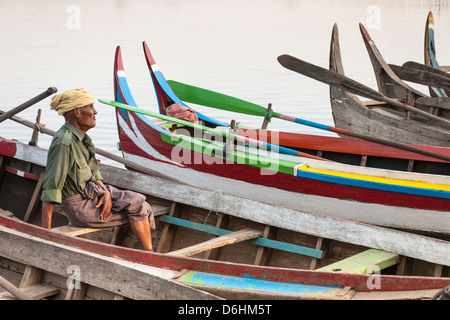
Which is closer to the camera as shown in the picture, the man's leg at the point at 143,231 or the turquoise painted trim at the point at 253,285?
the turquoise painted trim at the point at 253,285

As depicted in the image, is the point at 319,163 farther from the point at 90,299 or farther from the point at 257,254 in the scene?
the point at 90,299

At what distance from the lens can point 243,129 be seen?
6.87 metres

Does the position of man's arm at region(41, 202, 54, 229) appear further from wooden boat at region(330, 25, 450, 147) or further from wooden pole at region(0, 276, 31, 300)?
wooden boat at region(330, 25, 450, 147)

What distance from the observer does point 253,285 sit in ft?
11.9

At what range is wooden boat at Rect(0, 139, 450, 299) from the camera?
359 centimetres

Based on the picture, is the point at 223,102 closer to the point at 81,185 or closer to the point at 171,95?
the point at 171,95

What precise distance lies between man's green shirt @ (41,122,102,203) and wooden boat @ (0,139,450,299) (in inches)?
9.8

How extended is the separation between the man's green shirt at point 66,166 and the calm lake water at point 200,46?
603cm

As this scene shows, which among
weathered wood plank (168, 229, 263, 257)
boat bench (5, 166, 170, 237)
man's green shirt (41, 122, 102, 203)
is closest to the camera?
man's green shirt (41, 122, 102, 203)

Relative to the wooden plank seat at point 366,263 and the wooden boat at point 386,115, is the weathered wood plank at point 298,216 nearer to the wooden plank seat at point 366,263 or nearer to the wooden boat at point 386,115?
the wooden plank seat at point 366,263

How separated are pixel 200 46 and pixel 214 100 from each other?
51.0 feet

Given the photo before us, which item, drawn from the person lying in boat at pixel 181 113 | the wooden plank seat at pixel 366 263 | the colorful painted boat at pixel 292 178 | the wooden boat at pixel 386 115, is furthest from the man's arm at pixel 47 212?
the wooden boat at pixel 386 115

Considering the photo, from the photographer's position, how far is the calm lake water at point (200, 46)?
1394 centimetres

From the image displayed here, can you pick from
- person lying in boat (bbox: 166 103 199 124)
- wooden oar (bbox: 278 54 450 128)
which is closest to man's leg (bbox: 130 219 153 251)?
person lying in boat (bbox: 166 103 199 124)
